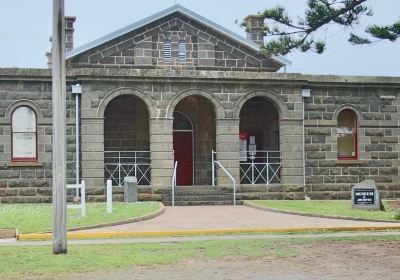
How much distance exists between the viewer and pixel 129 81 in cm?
2359

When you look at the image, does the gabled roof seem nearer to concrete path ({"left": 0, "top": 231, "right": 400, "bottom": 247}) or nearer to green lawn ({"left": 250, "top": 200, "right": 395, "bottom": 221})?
green lawn ({"left": 250, "top": 200, "right": 395, "bottom": 221})

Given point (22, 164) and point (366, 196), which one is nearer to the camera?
point (366, 196)

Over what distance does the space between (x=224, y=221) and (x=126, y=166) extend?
850cm

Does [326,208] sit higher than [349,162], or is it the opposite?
[349,162]

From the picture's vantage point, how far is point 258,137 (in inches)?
1093

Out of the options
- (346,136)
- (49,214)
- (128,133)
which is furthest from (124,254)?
(346,136)

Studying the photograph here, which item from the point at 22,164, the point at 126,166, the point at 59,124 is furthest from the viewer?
the point at 126,166

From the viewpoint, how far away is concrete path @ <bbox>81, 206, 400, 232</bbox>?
1639 cm

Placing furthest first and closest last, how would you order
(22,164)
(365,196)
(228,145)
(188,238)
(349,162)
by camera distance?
(349,162), (228,145), (22,164), (365,196), (188,238)

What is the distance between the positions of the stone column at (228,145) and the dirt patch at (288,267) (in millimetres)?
11949

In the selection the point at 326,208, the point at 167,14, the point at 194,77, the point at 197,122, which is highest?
the point at 167,14

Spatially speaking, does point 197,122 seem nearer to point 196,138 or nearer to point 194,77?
point 196,138

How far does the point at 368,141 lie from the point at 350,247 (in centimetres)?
1335

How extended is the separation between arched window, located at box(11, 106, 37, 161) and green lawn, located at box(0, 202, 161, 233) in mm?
2020
